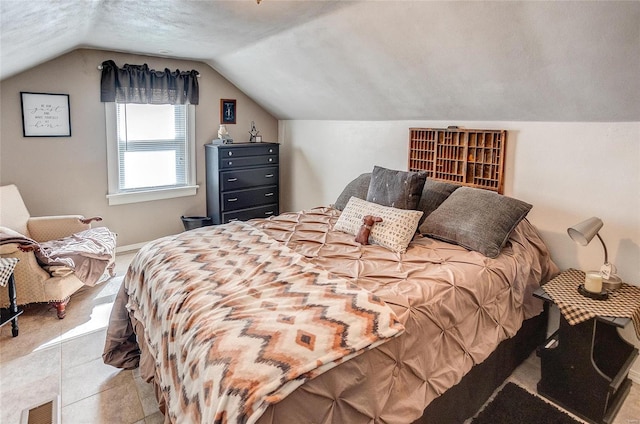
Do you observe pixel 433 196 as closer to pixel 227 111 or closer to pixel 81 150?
pixel 227 111

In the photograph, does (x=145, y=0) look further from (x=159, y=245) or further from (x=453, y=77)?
(x=453, y=77)

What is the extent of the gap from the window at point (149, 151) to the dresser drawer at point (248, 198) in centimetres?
50

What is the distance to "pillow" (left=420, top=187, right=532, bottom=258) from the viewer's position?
244cm

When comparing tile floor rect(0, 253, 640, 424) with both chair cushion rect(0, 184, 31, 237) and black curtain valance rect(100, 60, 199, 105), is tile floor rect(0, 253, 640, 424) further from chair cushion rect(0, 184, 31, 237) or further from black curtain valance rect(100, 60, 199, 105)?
black curtain valance rect(100, 60, 199, 105)

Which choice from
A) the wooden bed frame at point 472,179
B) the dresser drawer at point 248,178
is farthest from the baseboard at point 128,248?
the wooden bed frame at point 472,179

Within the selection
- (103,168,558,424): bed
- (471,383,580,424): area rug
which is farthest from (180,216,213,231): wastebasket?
(471,383,580,424): area rug

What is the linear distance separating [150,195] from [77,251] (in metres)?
1.57

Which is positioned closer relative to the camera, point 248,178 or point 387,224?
point 387,224

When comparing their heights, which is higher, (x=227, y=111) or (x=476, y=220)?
(x=227, y=111)

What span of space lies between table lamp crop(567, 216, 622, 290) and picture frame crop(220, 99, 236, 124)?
13.0ft

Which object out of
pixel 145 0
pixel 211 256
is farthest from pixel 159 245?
pixel 145 0

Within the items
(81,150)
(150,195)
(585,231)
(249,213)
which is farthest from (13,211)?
(585,231)

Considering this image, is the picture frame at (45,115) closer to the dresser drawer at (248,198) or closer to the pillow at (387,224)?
the dresser drawer at (248,198)

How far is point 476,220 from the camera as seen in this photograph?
8.31ft
